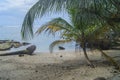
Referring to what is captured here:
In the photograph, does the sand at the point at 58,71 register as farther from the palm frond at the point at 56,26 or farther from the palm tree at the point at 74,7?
the palm tree at the point at 74,7

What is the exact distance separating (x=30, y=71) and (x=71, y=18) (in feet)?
8.67

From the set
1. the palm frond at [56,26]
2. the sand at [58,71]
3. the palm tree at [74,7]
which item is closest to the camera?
the palm tree at [74,7]

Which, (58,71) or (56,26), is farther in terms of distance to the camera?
(56,26)

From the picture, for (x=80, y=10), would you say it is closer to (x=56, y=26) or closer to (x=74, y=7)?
(x=74, y=7)

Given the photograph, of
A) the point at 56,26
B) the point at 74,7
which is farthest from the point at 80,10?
the point at 56,26

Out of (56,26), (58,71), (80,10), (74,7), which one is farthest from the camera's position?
(56,26)

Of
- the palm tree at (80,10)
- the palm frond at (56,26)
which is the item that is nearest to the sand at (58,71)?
the palm frond at (56,26)

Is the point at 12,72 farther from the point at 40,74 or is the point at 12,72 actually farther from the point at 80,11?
the point at 80,11

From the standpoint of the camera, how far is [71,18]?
12070 millimetres

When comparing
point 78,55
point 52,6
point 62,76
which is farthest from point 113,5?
point 78,55

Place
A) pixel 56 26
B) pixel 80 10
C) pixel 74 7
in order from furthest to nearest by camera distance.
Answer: pixel 56 26 → pixel 80 10 → pixel 74 7

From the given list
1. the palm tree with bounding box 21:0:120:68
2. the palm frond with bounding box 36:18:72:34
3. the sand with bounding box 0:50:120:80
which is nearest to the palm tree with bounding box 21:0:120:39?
the palm tree with bounding box 21:0:120:68

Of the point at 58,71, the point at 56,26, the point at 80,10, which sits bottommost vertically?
the point at 58,71

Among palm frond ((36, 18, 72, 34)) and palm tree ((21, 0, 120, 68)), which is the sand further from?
palm tree ((21, 0, 120, 68))
